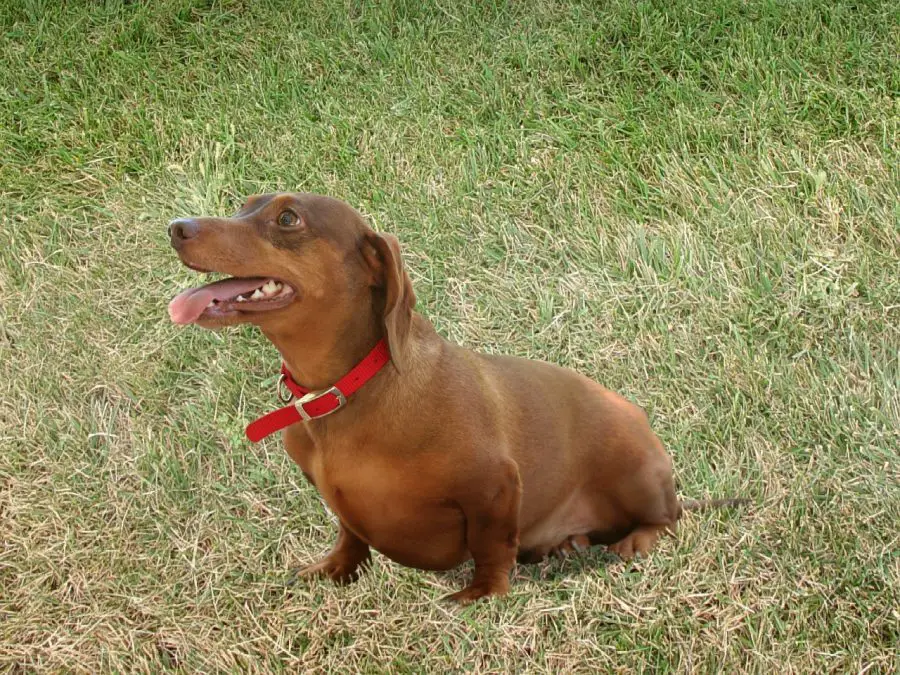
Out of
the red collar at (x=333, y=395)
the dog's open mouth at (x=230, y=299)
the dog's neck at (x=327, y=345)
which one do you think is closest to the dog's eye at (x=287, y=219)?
the dog's open mouth at (x=230, y=299)

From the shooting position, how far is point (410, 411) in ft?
10.6

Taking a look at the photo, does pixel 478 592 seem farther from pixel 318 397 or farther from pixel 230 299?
pixel 230 299

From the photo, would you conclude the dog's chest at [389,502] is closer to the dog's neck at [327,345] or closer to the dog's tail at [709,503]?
the dog's neck at [327,345]

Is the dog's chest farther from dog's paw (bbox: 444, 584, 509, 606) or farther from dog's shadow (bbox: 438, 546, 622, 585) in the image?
dog's shadow (bbox: 438, 546, 622, 585)

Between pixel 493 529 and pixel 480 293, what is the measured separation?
1795 millimetres

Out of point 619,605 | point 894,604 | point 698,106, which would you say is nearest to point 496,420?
point 619,605

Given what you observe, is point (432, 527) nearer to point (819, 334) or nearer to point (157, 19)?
point (819, 334)

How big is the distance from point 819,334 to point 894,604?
1.37 meters

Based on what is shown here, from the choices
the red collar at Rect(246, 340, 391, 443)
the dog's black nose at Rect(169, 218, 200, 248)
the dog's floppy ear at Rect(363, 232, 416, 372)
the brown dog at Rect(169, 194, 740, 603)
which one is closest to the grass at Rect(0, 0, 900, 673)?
the brown dog at Rect(169, 194, 740, 603)

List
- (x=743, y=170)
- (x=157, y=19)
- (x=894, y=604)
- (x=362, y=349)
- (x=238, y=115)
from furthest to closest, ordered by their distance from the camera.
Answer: (x=157, y=19), (x=238, y=115), (x=743, y=170), (x=894, y=604), (x=362, y=349)

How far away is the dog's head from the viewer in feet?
9.53

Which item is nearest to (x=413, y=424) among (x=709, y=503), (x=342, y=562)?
(x=342, y=562)

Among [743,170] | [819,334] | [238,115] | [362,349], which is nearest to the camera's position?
[362,349]

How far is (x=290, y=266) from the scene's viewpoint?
3020 millimetres
